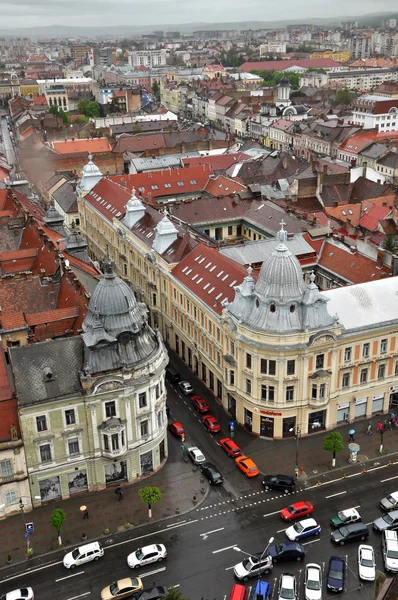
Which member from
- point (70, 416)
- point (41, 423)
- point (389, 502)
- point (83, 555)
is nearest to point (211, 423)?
point (70, 416)

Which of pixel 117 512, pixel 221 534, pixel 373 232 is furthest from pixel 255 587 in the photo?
pixel 373 232

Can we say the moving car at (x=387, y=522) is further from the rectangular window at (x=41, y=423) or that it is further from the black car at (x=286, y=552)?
the rectangular window at (x=41, y=423)

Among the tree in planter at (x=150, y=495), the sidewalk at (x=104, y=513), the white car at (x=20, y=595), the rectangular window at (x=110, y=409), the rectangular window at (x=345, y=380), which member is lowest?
the sidewalk at (x=104, y=513)

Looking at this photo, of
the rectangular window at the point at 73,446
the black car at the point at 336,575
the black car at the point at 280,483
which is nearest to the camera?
the black car at the point at 336,575

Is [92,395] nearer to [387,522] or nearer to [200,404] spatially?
[200,404]

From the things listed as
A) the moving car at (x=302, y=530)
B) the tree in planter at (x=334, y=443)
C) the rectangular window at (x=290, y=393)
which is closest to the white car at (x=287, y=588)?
the moving car at (x=302, y=530)

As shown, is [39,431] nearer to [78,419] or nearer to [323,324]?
[78,419]
